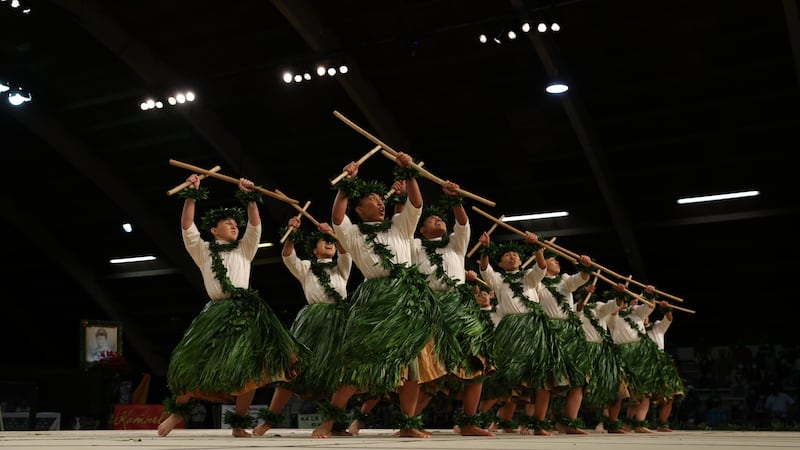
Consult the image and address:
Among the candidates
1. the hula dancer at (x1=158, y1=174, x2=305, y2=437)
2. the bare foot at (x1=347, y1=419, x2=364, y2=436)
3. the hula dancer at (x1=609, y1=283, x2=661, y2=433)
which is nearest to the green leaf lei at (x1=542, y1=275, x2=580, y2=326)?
the hula dancer at (x1=609, y1=283, x2=661, y2=433)

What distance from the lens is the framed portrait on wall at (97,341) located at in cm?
1158

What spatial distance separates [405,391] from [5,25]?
31.2 ft

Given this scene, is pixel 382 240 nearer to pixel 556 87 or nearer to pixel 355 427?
pixel 355 427

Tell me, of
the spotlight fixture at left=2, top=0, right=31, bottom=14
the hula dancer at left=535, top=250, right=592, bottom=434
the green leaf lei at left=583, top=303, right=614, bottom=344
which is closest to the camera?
the hula dancer at left=535, top=250, right=592, bottom=434

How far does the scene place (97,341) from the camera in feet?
38.5

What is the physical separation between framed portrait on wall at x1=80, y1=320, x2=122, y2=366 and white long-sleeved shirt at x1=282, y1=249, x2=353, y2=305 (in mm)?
6511

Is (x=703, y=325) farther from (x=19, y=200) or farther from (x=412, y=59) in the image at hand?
(x=19, y=200)

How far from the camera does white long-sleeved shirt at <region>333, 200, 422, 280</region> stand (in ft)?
15.1

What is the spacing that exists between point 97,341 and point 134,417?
2.83m

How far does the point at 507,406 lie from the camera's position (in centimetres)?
616

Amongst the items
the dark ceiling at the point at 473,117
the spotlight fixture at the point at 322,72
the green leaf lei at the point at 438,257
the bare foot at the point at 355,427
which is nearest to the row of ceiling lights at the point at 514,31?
the dark ceiling at the point at 473,117

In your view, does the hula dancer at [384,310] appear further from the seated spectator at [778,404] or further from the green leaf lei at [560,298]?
the seated spectator at [778,404]

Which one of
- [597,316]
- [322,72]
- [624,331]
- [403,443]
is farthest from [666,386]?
[322,72]

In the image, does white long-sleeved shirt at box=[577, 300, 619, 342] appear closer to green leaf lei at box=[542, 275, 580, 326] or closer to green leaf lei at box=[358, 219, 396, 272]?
green leaf lei at box=[542, 275, 580, 326]
